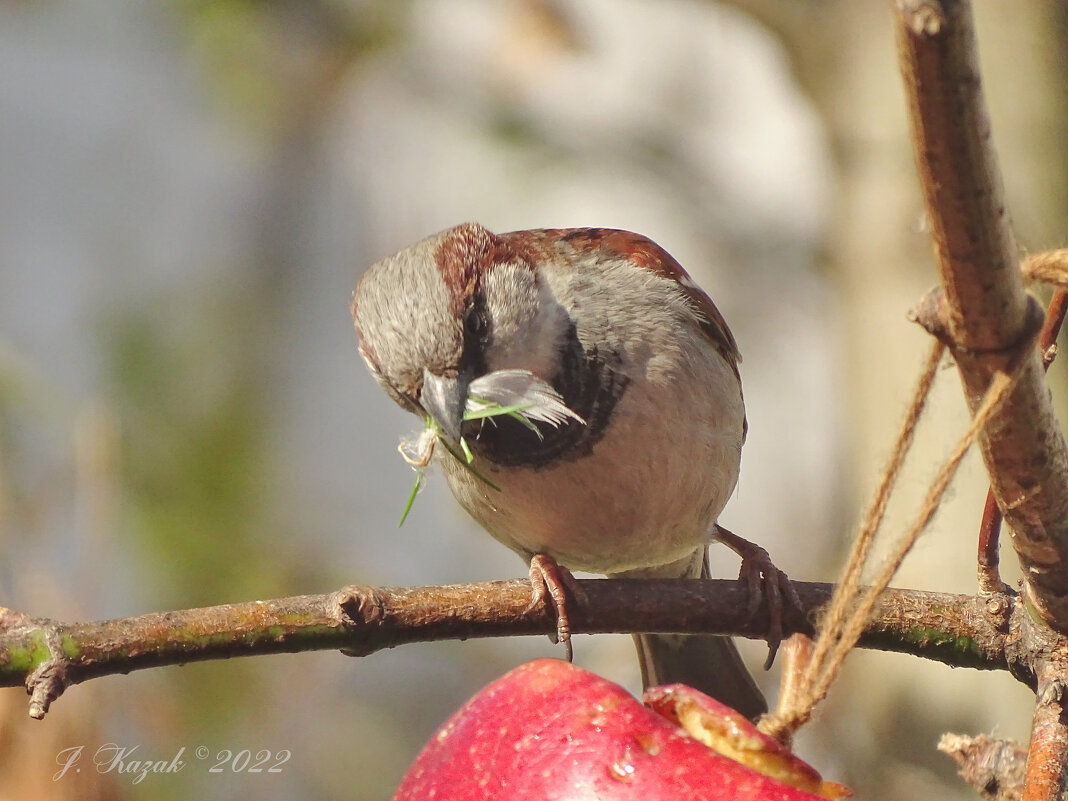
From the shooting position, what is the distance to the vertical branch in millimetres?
960

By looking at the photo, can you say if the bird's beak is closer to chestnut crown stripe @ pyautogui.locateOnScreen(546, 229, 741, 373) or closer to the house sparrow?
the house sparrow

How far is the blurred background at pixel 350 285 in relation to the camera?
3.87 meters

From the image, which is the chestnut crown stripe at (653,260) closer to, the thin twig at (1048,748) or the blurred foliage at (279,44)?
the thin twig at (1048,748)

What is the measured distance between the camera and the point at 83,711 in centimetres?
256

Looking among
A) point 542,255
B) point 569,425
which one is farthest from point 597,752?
point 542,255

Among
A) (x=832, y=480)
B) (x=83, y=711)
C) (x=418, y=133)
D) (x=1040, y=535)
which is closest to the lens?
(x=1040, y=535)

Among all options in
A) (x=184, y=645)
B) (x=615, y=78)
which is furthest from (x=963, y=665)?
(x=615, y=78)

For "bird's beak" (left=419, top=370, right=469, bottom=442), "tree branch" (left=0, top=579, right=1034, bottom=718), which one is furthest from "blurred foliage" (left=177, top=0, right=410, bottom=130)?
"tree branch" (left=0, top=579, right=1034, bottom=718)

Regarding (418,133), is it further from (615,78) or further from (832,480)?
(832,480)

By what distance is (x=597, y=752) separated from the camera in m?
1.26

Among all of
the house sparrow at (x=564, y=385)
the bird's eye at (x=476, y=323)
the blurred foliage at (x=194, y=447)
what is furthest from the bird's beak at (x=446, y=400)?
the blurred foliage at (x=194, y=447)

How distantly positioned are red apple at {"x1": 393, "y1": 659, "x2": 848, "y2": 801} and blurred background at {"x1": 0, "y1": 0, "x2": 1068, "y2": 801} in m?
1.30

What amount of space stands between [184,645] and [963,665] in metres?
1.18

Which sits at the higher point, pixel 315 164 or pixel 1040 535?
pixel 1040 535
